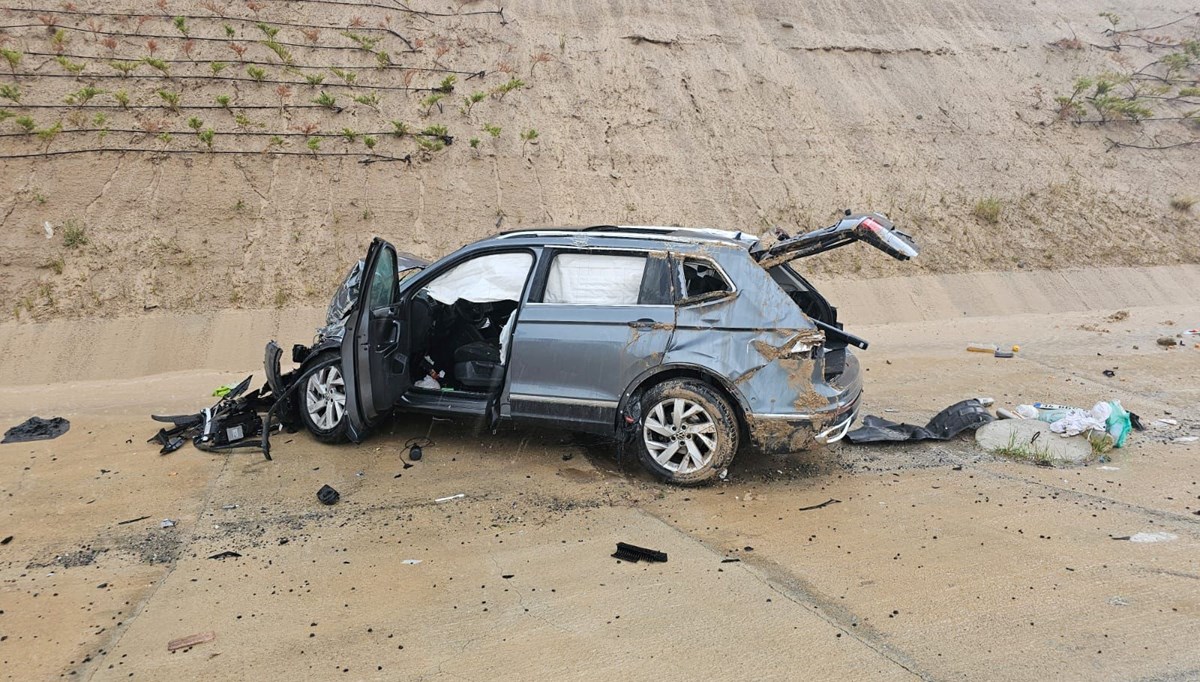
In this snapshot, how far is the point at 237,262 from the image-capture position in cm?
1061

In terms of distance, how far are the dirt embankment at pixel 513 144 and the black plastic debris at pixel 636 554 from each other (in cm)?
752

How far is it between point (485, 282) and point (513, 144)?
7.47 metres

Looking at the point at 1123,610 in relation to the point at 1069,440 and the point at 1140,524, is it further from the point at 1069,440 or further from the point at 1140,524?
the point at 1069,440

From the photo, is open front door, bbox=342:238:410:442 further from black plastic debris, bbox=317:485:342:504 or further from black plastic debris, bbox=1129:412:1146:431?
black plastic debris, bbox=1129:412:1146:431

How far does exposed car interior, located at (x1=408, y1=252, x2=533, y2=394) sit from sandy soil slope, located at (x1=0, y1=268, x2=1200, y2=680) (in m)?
0.49

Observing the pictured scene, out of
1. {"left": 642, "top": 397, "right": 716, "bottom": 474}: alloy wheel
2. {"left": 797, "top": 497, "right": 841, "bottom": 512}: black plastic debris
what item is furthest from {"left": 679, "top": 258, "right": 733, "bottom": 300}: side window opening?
{"left": 797, "top": 497, "right": 841, "bottom": 512}: black plastic debris

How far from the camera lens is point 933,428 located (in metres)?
6.49

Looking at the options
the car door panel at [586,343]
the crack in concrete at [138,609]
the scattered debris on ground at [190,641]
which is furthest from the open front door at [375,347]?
the scattered debris on ground at [190,641]

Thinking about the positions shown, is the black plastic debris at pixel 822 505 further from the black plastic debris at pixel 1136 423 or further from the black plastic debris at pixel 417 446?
the black plastic debris at pixel 1136 423

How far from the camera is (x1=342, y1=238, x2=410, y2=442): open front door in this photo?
5.45m

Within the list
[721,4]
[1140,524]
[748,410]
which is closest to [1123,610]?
[1140,524]

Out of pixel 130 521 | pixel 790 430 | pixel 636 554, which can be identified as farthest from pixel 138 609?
pixel 790 430

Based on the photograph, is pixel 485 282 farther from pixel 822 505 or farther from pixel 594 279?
pixel 822 505

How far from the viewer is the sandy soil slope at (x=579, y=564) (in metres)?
3.41
